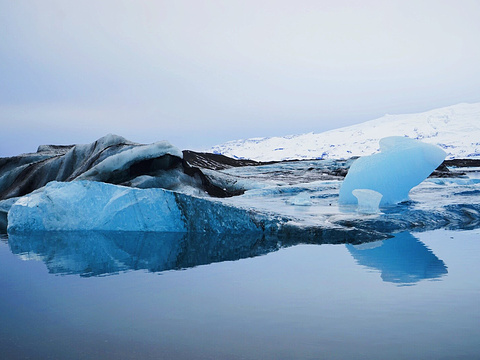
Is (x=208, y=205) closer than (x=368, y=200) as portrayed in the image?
Yes

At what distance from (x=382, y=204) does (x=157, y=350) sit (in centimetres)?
685

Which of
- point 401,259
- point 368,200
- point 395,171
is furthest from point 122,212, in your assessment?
point 395,171

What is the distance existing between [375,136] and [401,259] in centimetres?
16166

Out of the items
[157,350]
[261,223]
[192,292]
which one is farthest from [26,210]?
[157,350]

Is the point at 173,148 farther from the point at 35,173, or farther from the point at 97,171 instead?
the point at 35,173

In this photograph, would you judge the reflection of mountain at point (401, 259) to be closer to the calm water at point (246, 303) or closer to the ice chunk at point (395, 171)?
the calm water at point (246, 303)

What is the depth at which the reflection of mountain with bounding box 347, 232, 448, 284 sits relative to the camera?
3.44 meters

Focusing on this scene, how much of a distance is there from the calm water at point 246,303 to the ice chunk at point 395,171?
11.8 feet

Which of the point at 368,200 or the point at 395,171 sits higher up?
the point at 395,171

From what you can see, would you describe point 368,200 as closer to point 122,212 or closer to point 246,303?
point 122,212

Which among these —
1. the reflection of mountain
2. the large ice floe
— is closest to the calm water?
the reflection of mountain

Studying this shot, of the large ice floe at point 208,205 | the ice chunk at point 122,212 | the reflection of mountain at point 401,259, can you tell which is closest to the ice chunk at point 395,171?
the large ice floe at point 208,205

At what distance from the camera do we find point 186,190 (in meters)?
10.3

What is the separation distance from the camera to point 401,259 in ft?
13.2
